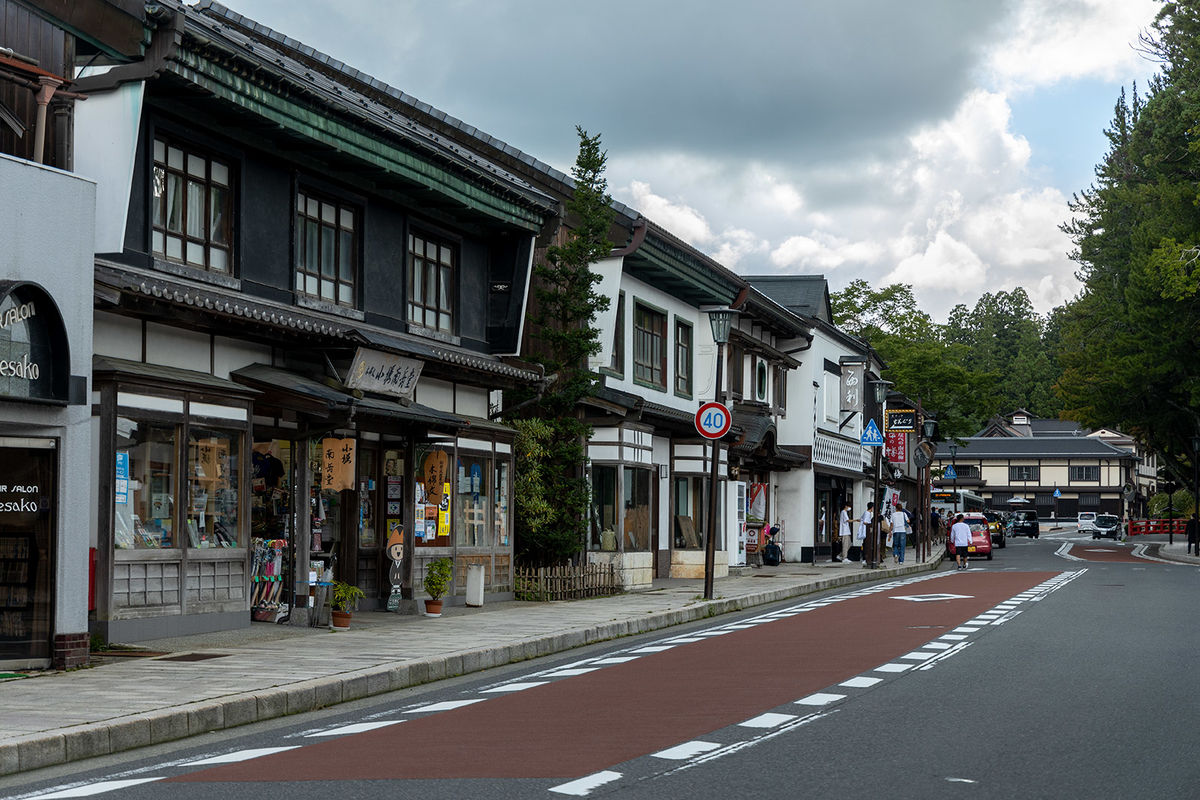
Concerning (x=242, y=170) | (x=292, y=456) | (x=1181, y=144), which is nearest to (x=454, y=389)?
(x=292, y=456)

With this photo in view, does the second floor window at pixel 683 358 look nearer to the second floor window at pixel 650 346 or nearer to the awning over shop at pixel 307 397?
the second floor window at pixel 650 346

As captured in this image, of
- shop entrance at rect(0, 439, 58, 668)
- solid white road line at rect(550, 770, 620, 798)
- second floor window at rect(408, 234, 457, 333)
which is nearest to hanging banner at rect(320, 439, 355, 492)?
second floor window at rect(408, 234, 457, 333)

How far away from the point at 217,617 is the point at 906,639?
8.22 m

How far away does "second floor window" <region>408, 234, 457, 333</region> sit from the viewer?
20703 millimetres

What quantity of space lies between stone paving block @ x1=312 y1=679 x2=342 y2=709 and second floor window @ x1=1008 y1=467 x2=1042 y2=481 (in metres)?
120

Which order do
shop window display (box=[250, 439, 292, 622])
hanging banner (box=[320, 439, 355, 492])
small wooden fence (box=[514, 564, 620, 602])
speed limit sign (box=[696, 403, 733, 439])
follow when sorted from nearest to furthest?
shop window display (box=[250, 439, 292, 622]) → hanging banner (box=[320, 439, 355, 492]) → small wooden fence (box=[514, 564, 620, 602]) → speed limit sign (box=[696, 403, 733, 439])

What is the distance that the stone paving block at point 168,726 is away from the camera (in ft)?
30.3

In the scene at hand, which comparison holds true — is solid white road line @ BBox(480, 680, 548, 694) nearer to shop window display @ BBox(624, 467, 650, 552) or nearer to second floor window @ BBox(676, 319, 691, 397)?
shop window display @ BBox(624, 467, 650, 552)

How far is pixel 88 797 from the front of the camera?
7152 mm

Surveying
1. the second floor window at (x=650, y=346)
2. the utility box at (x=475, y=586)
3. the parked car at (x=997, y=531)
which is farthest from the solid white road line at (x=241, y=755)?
the parked car at (x=997, y=531)

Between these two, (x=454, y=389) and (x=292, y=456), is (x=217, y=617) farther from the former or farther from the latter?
(x=454, y=389)

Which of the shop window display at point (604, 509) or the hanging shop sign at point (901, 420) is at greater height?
the hanging shop sign at point (901, 420)

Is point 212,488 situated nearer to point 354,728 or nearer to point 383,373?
point 383,373

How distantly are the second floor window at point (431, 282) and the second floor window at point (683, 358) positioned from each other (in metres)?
10.7
